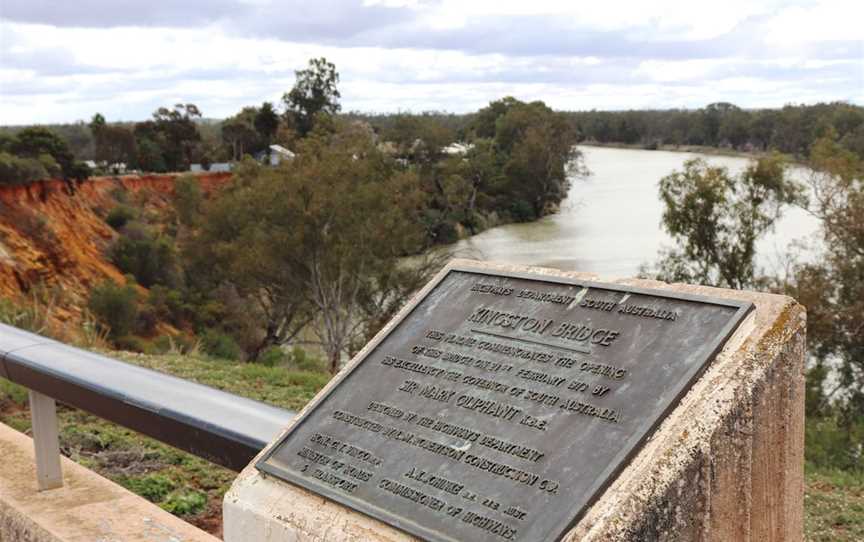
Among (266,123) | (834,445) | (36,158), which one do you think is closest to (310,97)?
(266,123)

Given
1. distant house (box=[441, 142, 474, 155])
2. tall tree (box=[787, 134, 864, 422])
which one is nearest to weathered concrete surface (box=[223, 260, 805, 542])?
tall tree (box=[787, 134, 864, 422])

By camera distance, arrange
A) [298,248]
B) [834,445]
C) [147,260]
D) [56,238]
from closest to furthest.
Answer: [834,445], [298,248], [56,238], [147,260]

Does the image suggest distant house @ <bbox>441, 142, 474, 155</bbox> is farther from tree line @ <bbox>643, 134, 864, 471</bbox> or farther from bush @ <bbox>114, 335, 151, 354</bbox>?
bush @ <bbox>114, 335, 151, 354</bbox>

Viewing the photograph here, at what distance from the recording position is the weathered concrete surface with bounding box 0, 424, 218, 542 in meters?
3.38

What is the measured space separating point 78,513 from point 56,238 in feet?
82.1

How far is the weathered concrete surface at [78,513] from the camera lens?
3.38 metres

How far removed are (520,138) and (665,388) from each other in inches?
1516

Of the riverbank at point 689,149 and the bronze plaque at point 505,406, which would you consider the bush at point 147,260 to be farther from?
the bronze plaque at point 505,406

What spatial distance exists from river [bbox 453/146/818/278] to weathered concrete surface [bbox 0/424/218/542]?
14.3 meters

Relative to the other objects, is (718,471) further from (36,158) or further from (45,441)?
(36,158)

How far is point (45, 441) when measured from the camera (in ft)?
11.9

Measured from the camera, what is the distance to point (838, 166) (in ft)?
62.4

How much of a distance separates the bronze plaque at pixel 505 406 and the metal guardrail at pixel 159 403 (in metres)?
0.10

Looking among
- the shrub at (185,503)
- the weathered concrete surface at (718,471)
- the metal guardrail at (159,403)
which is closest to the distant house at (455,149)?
the shrub at (185,503)
